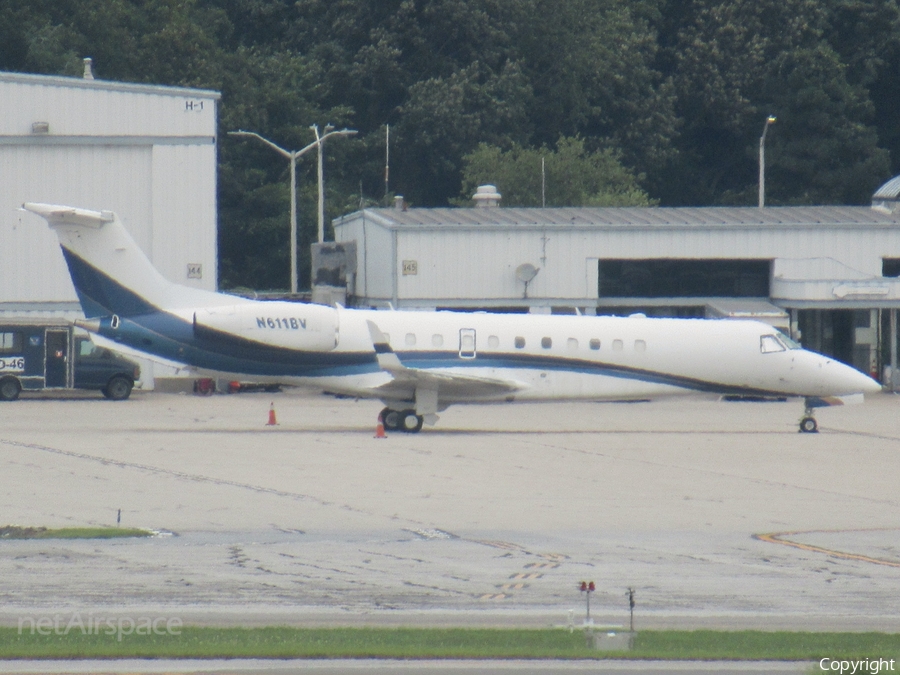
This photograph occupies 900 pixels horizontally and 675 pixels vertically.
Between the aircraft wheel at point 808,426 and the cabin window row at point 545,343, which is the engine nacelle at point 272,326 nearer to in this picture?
the cabin window row at point 545,343

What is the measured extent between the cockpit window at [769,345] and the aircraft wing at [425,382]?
5600 mm

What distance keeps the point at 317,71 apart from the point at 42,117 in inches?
1284

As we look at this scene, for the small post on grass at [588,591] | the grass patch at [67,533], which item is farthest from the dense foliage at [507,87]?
the small post on grass at [588,591]

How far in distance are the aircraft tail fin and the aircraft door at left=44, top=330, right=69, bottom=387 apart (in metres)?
10.2

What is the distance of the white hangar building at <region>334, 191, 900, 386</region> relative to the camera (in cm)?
4525

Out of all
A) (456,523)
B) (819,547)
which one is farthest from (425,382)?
(819,547)

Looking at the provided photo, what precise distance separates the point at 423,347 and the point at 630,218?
685 inches

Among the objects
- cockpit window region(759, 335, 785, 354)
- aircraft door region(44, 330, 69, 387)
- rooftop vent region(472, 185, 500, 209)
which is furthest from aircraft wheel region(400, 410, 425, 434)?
rooftop vent region(472, 185, 500, 209)

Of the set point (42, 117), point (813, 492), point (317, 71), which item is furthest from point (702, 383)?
point (317, 71)

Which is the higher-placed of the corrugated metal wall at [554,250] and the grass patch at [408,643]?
the corrugated metal wall at [554,250]

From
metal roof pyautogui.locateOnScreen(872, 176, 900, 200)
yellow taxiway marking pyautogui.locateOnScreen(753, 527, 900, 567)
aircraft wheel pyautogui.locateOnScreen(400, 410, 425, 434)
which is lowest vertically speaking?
yellow taxiway marking pyautogui.locateOnScreen(753, 527, 900, 567)

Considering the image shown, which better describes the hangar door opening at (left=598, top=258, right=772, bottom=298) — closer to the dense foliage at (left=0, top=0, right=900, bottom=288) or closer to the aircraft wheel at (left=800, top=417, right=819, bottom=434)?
the aircraft wheel at (left=800, top=417, right=819, bottom=434)

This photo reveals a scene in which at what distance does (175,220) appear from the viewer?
46.6m

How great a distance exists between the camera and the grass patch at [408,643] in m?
11.1
